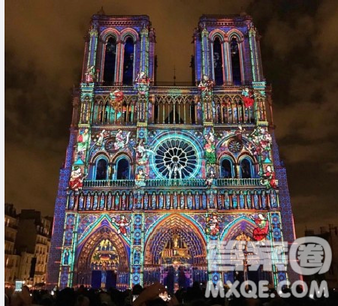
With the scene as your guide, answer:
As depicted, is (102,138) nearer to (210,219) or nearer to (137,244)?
(137,244)

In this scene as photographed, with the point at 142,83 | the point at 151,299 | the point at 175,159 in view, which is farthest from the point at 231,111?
the point at 151,299

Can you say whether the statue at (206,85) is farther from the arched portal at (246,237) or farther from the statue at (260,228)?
the statue at (260,228)

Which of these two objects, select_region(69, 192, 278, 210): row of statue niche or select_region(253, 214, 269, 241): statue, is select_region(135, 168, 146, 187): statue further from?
select_region(253, 214, 269, 241): statue

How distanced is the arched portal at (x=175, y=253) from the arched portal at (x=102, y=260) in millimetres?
1998

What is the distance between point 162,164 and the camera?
95.9ft

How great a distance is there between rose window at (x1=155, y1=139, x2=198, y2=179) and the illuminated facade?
0.09 meters

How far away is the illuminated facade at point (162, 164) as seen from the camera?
2614 centimetres

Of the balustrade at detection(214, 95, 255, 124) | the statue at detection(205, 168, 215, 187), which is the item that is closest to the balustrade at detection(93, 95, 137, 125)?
the balustrade at detection(214, 95, 255, 124)

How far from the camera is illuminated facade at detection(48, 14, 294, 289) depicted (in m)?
A: 26.1

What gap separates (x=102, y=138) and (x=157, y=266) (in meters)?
11.7

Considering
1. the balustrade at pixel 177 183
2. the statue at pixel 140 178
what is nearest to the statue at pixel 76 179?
the balustrade at pixel 177 183

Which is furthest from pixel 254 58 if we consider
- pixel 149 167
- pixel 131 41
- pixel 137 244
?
pixel 137 244

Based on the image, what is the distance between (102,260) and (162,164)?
9.18 meters

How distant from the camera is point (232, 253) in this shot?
2633 cm
